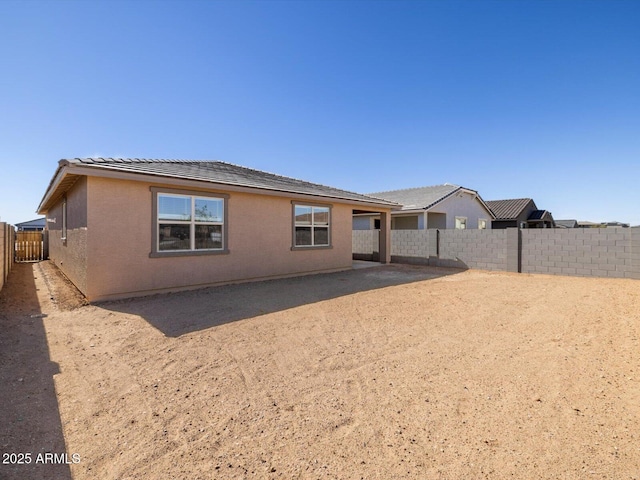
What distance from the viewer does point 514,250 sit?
12469 millimetres

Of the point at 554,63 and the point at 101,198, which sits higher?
the point at 554,63

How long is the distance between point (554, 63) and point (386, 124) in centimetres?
747

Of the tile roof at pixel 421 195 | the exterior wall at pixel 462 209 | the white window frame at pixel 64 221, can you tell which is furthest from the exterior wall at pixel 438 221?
the white window frame at pixel 64 221

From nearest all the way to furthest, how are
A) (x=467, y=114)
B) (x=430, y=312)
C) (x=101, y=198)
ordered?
(x=430, y=312) → (x=101, y=198) → (x=467, y=114)

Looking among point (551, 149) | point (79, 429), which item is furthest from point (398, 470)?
point (551, 149)

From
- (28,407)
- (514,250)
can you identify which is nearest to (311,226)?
(514,250)

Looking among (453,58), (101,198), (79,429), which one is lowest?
(79,429)

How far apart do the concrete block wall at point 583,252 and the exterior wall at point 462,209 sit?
7.56 metres

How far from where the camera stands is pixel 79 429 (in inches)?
102

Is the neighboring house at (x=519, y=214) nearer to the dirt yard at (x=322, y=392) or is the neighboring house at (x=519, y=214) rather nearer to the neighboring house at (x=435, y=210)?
the neighboring house at (x=435, y=210)

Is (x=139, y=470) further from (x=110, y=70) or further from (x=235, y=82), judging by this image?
(x=235, y=82)

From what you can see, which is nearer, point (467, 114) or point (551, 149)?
point (467, 114)

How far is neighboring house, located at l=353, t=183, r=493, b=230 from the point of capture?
19281 mm

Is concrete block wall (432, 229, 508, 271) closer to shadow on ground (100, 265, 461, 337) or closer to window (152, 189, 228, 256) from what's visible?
shadow on ground (100, 265, 461, 337)
